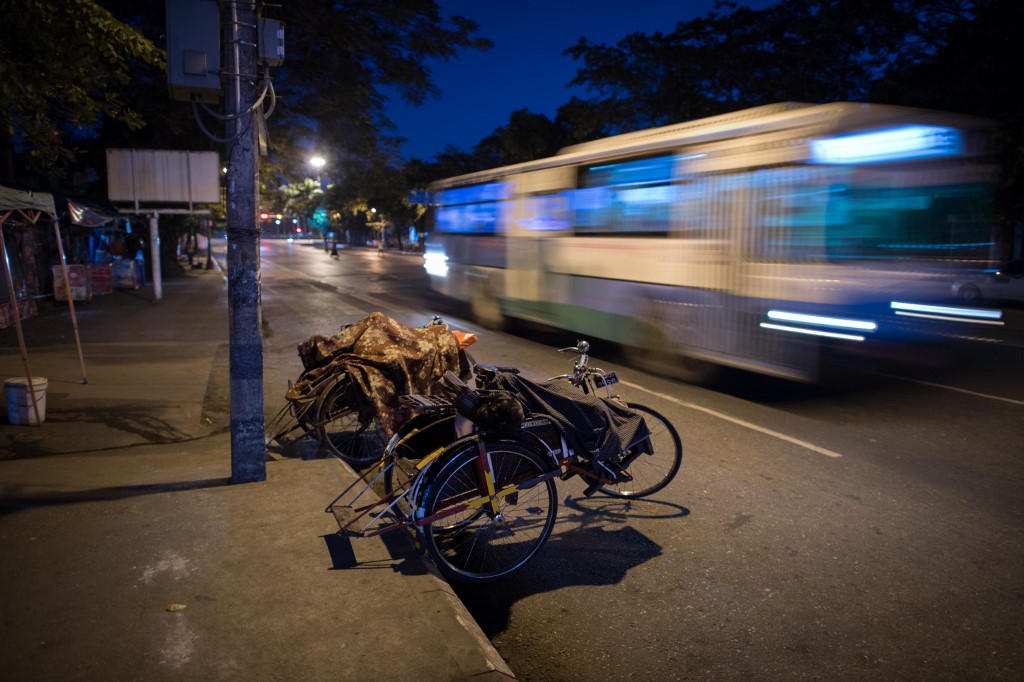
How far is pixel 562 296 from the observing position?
40.7 feet

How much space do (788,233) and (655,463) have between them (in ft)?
12.6

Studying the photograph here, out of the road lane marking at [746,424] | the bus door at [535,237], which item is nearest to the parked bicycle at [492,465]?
the road lane marking at [746,424]

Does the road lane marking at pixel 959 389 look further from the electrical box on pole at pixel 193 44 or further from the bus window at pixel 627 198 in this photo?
the electrical box on pole at pixel 193 44

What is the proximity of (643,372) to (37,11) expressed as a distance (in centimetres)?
891

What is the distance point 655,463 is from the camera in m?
5.41

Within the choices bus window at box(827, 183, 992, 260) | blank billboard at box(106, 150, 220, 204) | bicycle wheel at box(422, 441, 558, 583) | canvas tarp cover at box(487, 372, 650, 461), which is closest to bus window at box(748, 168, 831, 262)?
bus window at box(827, 183, 992, 260)

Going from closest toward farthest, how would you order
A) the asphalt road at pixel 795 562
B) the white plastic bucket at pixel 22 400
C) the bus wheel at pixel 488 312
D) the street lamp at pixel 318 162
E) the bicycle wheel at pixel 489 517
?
the asphalt road at pixel 795 562 → the bicycle wheel at pixel 489 517 → the white plastic bucket at pixel 22 400 → the bus wheel at pixel 488 312 → the street lamp at pixel 318 162

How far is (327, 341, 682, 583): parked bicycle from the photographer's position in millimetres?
3988

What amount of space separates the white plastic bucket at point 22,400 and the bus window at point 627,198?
25.4 feet

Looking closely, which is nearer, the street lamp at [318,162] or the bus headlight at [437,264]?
the bus headlight at [437,264]

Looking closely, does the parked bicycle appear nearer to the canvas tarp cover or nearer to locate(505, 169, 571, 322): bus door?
the canvas tarp cover

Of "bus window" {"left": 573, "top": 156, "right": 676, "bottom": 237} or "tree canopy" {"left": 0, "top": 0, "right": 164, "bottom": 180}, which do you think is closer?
"tree canopy" {"left": 0, "top": 0, "right": 164, "bottom": 180}

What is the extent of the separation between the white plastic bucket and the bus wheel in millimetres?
8960

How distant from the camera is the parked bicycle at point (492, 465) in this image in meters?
3.99
